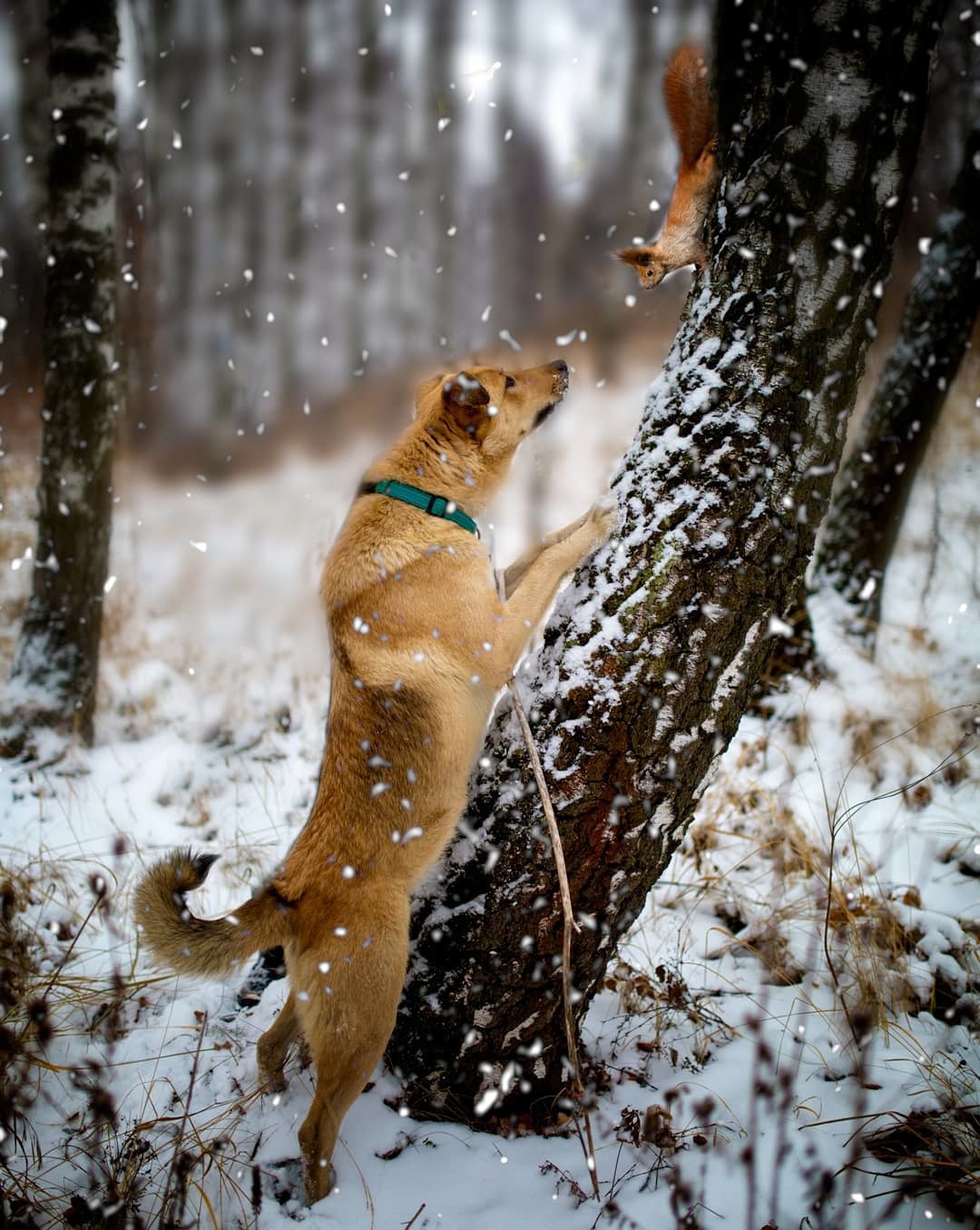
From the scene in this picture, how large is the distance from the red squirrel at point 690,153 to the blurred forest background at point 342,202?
436 cm

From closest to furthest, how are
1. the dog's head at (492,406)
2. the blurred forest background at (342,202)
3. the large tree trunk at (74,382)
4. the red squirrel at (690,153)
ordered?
the red squirrel at (690,153) < the dog's head at (492,406) < the large tree trunk at (74,382) < the blurred forest background at (342,202)

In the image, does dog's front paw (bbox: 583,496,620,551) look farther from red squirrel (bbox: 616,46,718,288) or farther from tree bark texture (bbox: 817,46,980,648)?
tree bark texture (bbox: 817,46,980,648)

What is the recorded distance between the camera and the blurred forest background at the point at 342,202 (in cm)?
753

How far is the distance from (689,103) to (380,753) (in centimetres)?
238

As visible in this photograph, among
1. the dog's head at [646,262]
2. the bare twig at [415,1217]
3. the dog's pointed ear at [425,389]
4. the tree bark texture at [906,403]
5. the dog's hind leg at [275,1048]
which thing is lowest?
the bare twig at [415,1217]

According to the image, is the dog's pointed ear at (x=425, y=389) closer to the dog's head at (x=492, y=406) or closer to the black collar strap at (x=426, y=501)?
the dog's head at (x=492, y=406)

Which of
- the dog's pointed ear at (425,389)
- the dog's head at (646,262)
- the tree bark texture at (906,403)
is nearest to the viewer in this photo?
the dog's head at (646,262)

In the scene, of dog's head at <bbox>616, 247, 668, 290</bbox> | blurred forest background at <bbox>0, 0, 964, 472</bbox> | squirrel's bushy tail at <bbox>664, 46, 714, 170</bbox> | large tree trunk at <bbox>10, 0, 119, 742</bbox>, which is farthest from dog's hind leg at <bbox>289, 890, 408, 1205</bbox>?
blurred forest background at <bbox>0, 0, 964, 472</bbox>

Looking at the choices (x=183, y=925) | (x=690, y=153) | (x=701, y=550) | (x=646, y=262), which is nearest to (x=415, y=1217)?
(x=183, y=925)

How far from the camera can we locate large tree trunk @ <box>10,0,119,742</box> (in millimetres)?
4574

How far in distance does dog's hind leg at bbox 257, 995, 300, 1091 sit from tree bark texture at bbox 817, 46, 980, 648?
15.0 ft

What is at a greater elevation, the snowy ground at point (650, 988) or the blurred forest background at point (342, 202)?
the blurred forest background at point (342, 202)

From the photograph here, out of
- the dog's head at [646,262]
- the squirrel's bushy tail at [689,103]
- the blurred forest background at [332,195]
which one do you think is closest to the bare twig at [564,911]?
the dog's head at [646,262]

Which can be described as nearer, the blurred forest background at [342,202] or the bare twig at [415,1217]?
the bare twig at [415,1217]
